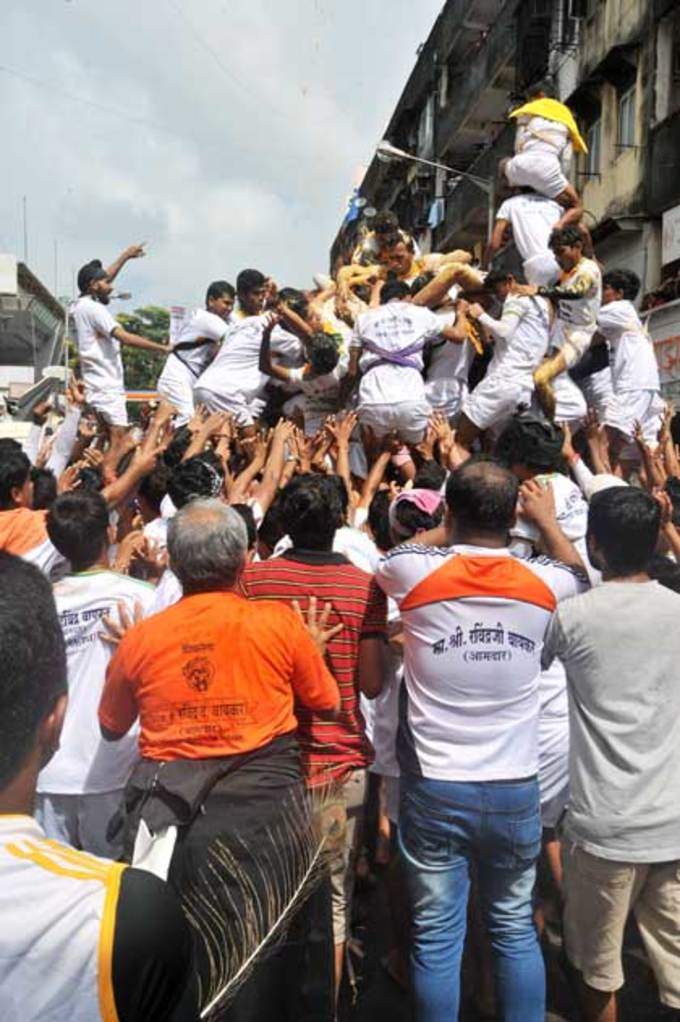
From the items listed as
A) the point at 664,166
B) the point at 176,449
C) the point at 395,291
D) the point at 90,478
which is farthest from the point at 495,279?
the point at 664,166

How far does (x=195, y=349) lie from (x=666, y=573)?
16.0 ft

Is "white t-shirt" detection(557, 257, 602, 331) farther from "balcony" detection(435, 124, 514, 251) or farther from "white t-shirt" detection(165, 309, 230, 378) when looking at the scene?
"balcony" detection(435, 124, 514, 251)

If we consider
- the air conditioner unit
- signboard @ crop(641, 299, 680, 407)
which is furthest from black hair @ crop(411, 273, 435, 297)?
the air conditioner unit

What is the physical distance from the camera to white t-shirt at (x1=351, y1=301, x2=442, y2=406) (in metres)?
5.97

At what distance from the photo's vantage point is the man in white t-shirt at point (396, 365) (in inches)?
235

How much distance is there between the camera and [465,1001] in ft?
10.9

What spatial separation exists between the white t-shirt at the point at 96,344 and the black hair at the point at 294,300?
1.83m

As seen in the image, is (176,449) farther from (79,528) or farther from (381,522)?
(79,528)

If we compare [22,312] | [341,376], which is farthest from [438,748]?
[22,312]

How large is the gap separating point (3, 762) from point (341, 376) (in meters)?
5.72

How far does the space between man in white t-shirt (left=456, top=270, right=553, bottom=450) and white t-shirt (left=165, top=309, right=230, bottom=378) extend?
2416 mm

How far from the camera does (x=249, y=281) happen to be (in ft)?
22.2

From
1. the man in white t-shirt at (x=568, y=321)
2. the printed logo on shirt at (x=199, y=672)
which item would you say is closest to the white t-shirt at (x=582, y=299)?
the man in white t-shirt at (x=568, y=321)

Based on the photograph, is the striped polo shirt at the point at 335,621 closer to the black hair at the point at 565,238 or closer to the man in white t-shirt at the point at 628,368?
the black hair at the point at 565,238
